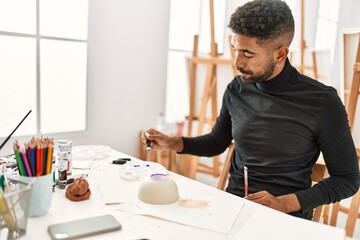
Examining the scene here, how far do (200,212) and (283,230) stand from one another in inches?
8.1

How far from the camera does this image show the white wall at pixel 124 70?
252 cm

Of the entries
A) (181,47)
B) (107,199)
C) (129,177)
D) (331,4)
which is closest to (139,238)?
(107,199)

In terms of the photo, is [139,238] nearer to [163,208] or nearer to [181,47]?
[163,208]

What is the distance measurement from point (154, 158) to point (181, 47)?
1.19 meters

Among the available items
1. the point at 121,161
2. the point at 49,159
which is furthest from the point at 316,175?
the point at 49,159

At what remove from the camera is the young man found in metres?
1.08

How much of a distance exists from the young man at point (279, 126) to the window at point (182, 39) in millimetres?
1894

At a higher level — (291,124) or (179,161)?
Result: (291,124)

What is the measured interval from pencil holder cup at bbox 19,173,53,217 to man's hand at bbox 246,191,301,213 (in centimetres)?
57

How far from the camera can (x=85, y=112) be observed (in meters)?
2.55

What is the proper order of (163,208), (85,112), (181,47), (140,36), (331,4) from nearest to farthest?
(163,208) → (85,112) → (140,36) → (181,47) → (331,4)

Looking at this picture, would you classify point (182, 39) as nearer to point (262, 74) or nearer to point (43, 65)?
point (43, 65)

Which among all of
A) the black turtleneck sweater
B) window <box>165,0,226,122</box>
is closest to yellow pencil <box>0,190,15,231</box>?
the black turtleneck sweater

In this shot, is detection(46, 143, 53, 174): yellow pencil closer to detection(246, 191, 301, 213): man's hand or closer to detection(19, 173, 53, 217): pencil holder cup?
detection(19, 173, 53, 217): pencil holder cup
